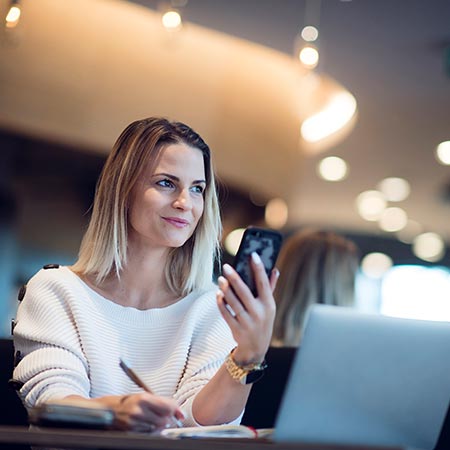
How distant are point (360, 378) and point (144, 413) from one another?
0.39m

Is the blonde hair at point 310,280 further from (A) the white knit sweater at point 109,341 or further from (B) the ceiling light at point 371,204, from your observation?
(B) the ceiling light at point 371,204

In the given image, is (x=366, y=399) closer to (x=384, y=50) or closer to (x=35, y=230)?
(x=384, y=50)

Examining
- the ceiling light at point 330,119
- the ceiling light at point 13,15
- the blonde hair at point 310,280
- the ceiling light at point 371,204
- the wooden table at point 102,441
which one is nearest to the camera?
the wooden table at point 102,441

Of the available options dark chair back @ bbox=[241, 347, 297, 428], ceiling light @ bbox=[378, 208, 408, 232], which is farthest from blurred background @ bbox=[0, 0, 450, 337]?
ceiling light @ bbox=[378, 208, 408, 232]

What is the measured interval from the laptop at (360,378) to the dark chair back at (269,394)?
3.12 feet

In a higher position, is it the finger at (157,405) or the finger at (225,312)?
the finger at (225,312)

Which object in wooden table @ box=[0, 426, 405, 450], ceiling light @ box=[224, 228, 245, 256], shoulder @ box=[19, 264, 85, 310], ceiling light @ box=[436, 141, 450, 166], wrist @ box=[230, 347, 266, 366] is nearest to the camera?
wooden table @ box=[0, 426, 405, 450]

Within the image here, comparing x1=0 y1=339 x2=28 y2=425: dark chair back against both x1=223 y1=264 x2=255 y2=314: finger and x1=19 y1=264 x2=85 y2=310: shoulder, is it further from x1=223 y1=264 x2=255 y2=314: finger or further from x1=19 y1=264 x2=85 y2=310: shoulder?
x1=223 y1=264 x2=255 y2=314: finger

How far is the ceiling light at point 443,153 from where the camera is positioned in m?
8.34

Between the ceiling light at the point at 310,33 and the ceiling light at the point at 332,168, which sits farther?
the ceiling light at the point at 332,168

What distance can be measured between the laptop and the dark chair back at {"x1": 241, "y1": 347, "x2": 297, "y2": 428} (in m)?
0.95

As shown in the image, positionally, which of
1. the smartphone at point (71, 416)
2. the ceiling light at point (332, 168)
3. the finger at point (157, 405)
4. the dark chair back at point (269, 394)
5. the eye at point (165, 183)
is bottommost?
the dark chair back at point (269, 394)

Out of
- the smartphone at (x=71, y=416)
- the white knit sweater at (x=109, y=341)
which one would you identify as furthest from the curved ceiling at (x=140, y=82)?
the smartphone at (x=71, y=416)

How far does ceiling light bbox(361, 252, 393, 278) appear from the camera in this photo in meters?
13.3
